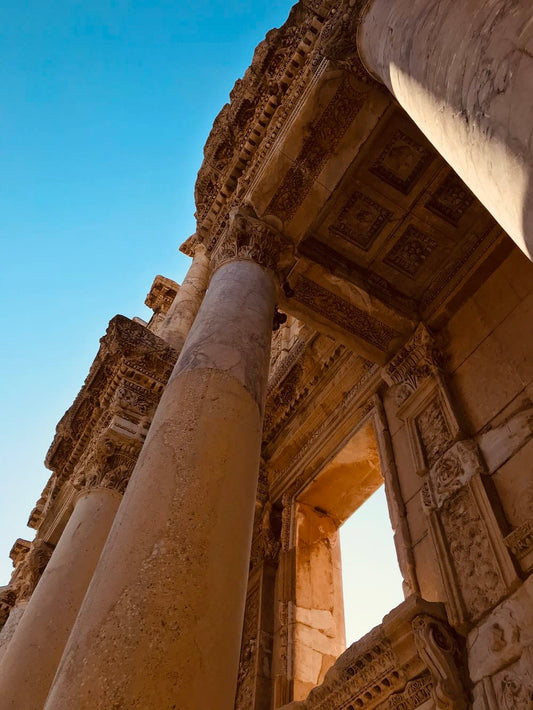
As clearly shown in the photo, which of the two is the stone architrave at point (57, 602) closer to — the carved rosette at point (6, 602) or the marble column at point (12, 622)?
the marble column at point (12, 622)

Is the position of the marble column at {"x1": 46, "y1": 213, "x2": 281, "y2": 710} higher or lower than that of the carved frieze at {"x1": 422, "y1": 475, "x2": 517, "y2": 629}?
lower

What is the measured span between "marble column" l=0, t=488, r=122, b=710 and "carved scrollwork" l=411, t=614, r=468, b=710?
13.4 ft

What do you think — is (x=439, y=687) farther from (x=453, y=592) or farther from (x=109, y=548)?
(x=109, y=548)

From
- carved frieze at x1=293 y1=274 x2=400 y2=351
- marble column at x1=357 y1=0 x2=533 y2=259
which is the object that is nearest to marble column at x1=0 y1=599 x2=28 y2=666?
carved frieze at x1=293 y1=274 x2=400 y2=351

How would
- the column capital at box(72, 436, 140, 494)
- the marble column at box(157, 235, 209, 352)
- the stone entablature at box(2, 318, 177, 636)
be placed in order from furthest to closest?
the marble column at box(157, 235, 209, 352)
the stone entablature at box(2, 318, 177, 636)
the column capital at box(72, 436, 140, 494)

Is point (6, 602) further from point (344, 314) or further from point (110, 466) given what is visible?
point (344, 314)

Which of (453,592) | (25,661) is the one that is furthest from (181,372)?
(25,661)

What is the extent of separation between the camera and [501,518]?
4.84m

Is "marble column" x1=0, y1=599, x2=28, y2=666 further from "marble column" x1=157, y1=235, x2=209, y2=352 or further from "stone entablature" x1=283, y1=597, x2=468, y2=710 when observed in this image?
"stone entablature" x1=283, y1=597, x2=468, y2=710

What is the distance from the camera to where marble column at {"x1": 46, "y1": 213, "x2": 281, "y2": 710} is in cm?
248

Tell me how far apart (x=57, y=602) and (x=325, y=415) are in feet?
14.2

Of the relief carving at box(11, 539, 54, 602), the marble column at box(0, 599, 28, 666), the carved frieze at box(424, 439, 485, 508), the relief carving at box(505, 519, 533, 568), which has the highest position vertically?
the relief carving at box(11, 539, 54, 602)

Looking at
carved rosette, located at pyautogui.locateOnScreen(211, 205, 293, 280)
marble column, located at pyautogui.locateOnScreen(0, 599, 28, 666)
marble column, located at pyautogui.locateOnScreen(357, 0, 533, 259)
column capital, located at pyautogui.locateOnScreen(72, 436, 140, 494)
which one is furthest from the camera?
marble column, located at pyautogui.locateOnScreen(0, 599, 28, 666)

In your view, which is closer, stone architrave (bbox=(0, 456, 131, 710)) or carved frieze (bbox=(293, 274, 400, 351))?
stone architrave (bbox=(0, 456, 131, 710))
